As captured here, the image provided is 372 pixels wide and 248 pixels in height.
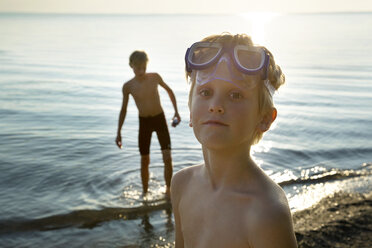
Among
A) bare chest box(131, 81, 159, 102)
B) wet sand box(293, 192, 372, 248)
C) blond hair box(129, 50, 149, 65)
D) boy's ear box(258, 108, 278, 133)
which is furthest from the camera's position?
bare chest box(131, 81, 159, 102)

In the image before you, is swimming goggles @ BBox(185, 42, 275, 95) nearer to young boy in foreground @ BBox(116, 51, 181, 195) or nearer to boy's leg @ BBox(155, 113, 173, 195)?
young boy in foreground @ BBox(116, 51, 181, 195)

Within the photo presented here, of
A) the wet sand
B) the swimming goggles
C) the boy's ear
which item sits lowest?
the wet sand

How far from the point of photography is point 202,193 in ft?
7.30

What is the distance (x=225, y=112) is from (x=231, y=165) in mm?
309

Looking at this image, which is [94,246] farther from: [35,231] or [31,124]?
[31,124]

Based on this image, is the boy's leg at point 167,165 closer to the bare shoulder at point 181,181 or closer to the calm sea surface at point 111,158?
the calm sea surface at point 111,158

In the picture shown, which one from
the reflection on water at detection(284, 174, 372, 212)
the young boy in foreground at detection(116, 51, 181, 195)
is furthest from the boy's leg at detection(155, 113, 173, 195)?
the reflection on water at detection(284, 174, 372, 212)

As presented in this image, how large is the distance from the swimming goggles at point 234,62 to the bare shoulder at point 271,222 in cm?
53

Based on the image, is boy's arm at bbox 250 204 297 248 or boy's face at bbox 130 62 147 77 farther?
boy's face at bbox 130 62 147 77

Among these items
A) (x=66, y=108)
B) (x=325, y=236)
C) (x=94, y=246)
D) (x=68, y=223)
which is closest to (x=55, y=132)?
(x=66, y=108)

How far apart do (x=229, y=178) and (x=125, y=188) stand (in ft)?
20.6

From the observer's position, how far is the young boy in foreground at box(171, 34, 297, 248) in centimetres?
185

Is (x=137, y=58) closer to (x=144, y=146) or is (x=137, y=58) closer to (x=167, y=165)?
(x=144, y=146)

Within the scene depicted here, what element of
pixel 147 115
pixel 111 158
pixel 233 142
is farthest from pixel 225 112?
pixel 111 158
